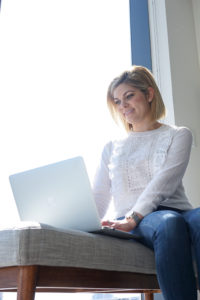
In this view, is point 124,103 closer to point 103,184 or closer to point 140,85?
point 140,85

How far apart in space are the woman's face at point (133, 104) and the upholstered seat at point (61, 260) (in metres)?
0.62

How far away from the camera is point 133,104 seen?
155cm

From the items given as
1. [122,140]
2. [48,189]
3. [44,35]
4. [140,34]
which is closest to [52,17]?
[44,35]

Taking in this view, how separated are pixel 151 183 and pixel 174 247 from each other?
1.02 ft

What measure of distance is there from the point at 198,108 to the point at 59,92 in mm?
901

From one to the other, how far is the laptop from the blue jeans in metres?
0.09

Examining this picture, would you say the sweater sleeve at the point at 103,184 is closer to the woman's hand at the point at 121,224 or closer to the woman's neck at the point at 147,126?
the woman's neck at the point at 147,126

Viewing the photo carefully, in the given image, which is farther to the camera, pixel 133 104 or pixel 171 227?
pixel 133 104

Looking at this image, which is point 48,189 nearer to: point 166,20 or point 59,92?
point 59,92

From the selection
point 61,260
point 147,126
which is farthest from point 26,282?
point 147,126

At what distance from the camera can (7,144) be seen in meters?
1.75

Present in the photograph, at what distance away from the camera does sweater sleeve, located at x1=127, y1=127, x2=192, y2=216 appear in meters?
1.24

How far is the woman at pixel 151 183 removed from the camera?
1.02 meters

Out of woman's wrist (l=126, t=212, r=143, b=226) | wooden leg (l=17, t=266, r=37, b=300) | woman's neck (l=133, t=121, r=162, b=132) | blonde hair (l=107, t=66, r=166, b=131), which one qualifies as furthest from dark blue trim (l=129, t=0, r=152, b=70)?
wooden leg (l=17, t=266, r=37, b=300)
